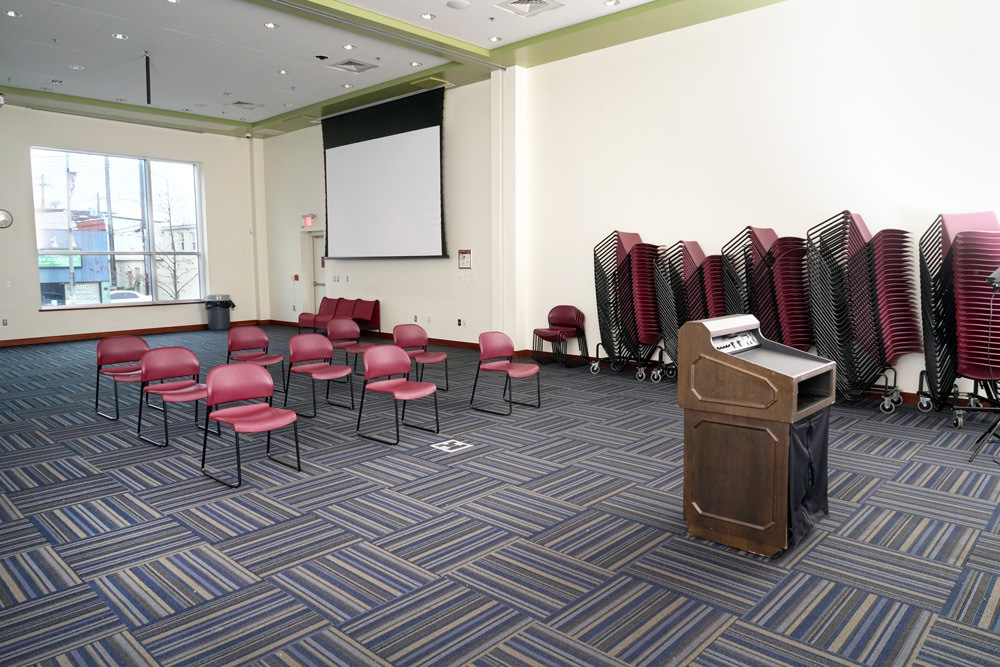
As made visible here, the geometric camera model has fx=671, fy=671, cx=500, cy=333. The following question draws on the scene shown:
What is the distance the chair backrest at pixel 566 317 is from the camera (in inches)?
351

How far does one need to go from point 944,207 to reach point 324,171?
33.2ft

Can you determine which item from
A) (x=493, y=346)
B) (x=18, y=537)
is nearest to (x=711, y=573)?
(x=18, y=537)

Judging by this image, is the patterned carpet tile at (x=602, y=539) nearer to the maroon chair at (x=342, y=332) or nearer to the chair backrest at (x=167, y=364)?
the chair backrest at (x=167, y=364)

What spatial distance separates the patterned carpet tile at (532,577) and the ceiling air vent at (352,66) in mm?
8026

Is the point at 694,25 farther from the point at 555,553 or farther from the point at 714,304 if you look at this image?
the point at 555,553

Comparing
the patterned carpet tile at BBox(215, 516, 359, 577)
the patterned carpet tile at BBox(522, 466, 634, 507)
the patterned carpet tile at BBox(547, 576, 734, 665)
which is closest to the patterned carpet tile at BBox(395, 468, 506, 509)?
the patterned carpet tile at BBox(522, 466, 634, 507)

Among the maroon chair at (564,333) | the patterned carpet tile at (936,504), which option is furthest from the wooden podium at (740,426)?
the maroon chair at (564,333)

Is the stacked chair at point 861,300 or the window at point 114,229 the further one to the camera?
the window at point 114,229

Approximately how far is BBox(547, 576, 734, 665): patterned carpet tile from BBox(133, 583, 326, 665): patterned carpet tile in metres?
1.05

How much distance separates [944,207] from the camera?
6.16 m

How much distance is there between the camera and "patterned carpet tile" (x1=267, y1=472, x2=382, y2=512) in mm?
4051

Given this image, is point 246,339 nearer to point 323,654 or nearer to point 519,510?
point 519,510

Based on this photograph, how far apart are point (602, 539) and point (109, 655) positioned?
7.26 feet

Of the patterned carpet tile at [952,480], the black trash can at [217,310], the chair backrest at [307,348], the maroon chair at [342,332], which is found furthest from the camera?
the black trash can at [217,310]
